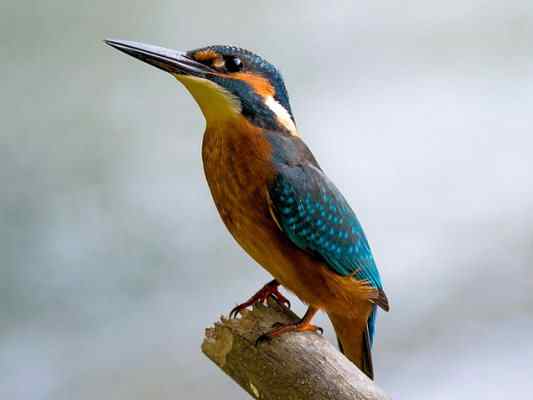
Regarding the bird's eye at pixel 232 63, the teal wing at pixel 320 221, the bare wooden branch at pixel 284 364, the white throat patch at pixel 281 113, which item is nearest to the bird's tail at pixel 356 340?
the teal wing at pixel 320 221

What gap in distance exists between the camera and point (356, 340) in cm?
188

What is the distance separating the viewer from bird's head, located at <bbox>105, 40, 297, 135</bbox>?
1594mm

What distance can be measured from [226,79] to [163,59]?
127 millimetres

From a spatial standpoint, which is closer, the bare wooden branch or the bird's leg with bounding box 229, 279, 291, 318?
the bare wooden branch

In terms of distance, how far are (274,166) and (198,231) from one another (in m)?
1.16

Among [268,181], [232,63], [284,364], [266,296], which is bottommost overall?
[284,364]

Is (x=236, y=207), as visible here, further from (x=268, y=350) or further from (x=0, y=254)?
(x=0, y=254)

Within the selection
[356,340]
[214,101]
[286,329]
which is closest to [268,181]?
[214,101]

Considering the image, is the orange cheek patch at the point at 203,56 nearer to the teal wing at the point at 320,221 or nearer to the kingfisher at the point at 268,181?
the kingfisher at the point at 268,181

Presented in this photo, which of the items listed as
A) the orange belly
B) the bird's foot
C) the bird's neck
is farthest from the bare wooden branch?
the bird's neck

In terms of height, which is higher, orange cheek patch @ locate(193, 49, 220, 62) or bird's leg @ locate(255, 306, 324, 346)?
orange cheek patch @ locate(193, 49, 220, 62)

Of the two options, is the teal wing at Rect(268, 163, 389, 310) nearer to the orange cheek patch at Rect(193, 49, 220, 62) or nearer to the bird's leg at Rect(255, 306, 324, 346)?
the bird's leg at Rect(255, 306, 324, 346)

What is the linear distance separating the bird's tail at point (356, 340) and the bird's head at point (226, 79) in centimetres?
47

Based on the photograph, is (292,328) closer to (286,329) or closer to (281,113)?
(286,329)
